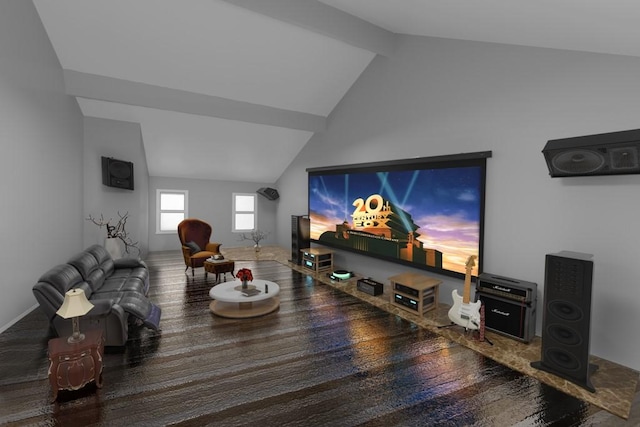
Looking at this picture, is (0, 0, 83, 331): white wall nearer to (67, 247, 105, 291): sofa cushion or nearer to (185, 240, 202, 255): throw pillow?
(67, 247, 105, 291): sofa cushion

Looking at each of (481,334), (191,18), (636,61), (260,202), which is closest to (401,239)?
(481,334)

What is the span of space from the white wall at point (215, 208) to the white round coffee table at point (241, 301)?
5.31 meters

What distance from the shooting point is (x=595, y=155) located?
281cm

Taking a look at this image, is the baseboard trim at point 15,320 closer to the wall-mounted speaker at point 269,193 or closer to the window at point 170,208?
the window at point 170,208

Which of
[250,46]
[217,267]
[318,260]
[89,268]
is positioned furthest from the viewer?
[318,260]

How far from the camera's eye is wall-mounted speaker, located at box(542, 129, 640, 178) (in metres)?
2.61

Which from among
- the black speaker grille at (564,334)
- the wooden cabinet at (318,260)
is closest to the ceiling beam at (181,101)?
the wooden cabinet at (318,260)

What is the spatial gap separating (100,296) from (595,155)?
5.54 meters

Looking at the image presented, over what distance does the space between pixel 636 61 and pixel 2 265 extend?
6940 mm

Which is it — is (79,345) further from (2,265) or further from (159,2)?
→ (159,2)

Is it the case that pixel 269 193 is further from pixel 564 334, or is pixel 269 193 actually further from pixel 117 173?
pixel 564 334

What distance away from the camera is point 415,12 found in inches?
150

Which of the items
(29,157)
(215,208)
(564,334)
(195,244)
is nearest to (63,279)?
(29,157)

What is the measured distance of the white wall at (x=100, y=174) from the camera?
630 cm
